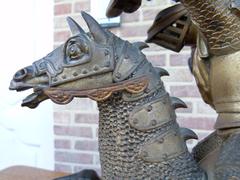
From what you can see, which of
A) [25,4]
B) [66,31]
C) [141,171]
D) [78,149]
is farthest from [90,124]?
[141,171]

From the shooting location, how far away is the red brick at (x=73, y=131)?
5.82 feet

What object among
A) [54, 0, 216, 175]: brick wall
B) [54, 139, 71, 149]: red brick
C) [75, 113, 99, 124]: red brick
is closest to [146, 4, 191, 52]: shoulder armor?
[54, 0, 216, 175]: brick wall

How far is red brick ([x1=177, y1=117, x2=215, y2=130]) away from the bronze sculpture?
0.91 meters

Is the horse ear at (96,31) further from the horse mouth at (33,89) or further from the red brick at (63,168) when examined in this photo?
the red brick at (63,168)

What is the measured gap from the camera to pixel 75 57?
0.58m

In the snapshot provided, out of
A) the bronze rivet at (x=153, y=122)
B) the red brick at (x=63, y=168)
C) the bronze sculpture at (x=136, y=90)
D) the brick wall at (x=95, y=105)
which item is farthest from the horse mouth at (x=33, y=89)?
the red brick at (x=63, y=168)

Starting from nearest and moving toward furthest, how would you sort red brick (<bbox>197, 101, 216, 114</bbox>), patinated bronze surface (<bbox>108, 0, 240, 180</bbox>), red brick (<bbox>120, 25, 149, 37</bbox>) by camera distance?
patinated bronze surface (<bbox>108, 0, 240, 180</bbox>), red brick (<bbox>197, 101, 216, 114</bbox>), red brick (<bbox>120, 25, 149, 37</bbox>)

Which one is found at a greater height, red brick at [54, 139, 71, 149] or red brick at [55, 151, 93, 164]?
red brick at [54, 139, 71, 149]

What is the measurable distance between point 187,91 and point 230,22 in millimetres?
986

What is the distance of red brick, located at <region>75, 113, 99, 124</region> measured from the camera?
1752mm

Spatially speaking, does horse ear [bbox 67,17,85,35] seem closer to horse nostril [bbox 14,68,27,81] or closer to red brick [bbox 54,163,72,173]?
horse nostril [bbox 14,68,27,81]

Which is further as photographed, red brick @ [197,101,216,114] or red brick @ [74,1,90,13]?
red brick @ [74,1,90,13]

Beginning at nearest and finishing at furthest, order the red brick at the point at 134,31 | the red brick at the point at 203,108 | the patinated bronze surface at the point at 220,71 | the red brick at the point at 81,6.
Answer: the patinated bronze surface at the point at 220,71, the red brick at the point at 203,108, the red brick at the point at 134,31, the red brick at the point at 81,6

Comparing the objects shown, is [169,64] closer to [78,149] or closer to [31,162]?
[78,149]
